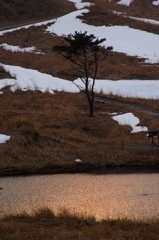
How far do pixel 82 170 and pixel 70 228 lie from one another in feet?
35.9

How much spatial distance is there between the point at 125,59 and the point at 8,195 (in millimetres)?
43299

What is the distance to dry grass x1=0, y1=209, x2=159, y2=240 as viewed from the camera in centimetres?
1243

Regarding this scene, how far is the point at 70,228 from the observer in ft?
44.6

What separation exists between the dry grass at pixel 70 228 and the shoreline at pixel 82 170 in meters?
8.95

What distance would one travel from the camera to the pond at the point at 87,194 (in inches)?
681

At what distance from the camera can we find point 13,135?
2753cm

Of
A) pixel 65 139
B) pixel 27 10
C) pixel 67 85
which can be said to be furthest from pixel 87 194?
pixel 27 10

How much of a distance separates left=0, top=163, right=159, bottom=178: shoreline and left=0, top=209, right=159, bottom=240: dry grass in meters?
8.95

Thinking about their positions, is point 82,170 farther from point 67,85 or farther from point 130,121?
point 67,85

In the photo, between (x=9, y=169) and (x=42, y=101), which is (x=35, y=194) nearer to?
(x=9, y=169)

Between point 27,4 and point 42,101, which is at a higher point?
point 27,4

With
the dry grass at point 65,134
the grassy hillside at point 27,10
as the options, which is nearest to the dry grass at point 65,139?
the dry grass at point 65,134

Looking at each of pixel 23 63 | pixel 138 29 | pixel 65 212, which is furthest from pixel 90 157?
pixel 138 29

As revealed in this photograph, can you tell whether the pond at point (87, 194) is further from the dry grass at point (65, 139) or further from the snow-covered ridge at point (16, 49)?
the snow-covered ridge at point (16, 49)
